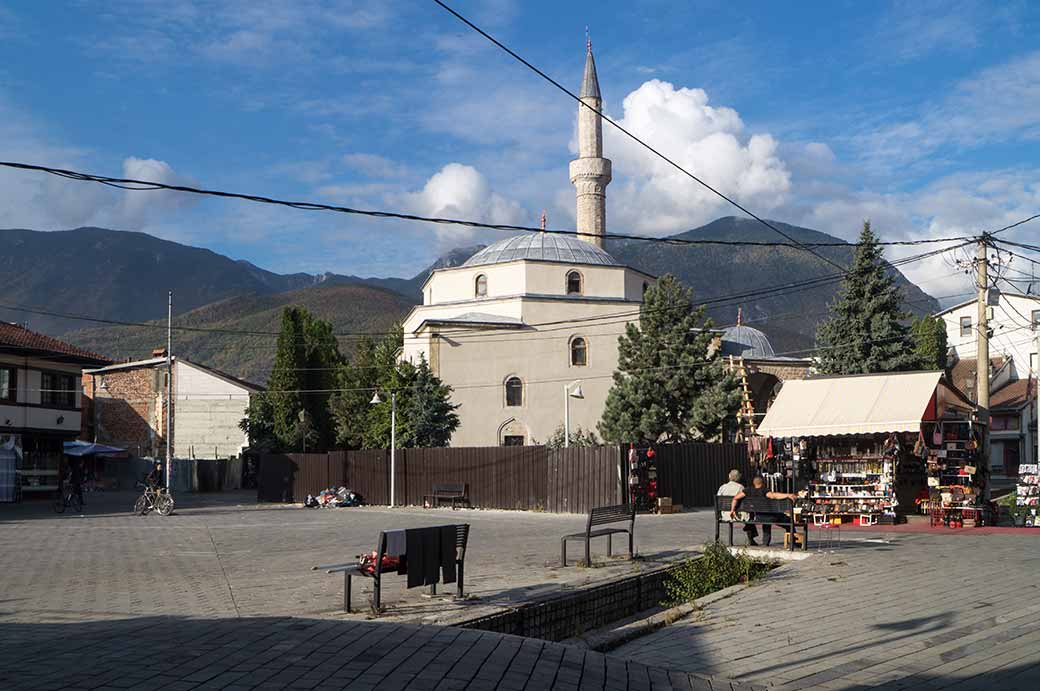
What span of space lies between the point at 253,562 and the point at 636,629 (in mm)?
6825

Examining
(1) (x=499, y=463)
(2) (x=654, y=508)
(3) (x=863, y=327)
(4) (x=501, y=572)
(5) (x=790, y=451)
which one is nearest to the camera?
(4) (x=501, y=572)

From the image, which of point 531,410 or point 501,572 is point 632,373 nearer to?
point 531,410

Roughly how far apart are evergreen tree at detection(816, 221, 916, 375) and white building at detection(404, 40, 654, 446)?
35.5 feet

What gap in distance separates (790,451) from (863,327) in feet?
60.2

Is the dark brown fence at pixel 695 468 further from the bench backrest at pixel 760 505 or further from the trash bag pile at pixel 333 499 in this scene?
the bench backrest at pixel 760 505

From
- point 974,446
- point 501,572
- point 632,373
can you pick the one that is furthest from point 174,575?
point 632,373

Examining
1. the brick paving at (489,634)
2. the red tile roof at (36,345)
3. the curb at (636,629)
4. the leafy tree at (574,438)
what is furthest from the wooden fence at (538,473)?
the curb at (636,629)

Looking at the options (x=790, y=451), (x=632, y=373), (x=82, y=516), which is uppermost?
(x=632, y=373)

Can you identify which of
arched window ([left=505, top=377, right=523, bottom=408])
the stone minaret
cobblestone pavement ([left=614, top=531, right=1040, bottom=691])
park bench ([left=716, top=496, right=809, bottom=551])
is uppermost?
the stone minaret

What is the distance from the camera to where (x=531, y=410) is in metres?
47.3

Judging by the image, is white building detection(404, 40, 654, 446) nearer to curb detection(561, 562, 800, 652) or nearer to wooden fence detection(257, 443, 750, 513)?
wooden fence detection(257, 443, 750, 513)

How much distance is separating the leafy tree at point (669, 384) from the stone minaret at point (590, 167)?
1695 cm

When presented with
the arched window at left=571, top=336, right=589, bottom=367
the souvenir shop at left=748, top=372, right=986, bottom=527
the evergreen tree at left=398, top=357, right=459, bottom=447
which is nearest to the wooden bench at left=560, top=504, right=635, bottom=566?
the souvenir shop at left=748, top=372, right=986, bottom=527

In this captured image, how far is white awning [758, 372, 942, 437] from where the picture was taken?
20141 millimetres
